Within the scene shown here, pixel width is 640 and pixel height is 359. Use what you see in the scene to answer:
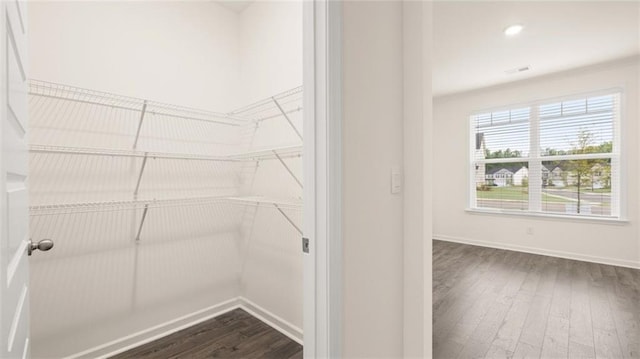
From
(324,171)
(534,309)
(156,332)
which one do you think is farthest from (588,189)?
(156,332)

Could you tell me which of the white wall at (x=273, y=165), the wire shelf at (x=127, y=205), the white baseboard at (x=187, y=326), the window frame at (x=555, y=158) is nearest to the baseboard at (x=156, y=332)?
the white baseboard at (x=187, y=326)

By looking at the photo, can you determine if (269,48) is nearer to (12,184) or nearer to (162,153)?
A: (162,153)

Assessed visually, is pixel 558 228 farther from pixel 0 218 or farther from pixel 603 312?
pixel 0 218

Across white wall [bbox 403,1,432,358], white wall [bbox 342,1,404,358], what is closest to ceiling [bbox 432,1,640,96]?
white wall [bbox 403,1,432,358]

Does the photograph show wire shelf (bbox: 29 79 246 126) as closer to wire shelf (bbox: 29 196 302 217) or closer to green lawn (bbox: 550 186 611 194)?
wire shelf (bbox: 29 196 302 217)

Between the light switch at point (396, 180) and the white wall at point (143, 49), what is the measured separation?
1.80 meters

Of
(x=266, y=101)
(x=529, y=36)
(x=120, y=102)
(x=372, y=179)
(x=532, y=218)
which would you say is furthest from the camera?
(x=532, y=218)

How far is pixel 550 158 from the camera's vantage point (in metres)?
4.27

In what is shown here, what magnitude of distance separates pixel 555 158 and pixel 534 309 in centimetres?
265

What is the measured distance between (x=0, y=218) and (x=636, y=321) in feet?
12.1

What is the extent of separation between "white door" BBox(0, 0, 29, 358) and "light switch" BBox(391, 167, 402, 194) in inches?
47.5

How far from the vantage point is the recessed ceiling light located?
112 inches

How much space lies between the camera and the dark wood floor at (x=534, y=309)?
2.00 metres

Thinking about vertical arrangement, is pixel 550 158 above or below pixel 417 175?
above
